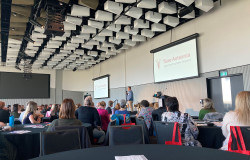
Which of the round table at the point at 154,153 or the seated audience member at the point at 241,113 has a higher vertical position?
the seated audience member at the point at 241,113

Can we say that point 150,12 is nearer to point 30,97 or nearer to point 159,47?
point 159,47

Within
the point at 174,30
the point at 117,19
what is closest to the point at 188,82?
the point at 174,30

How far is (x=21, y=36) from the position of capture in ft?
28.3

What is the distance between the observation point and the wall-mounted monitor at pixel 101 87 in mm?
13992

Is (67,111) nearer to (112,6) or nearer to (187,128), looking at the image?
(187,128)

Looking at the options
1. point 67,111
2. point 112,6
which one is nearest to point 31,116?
point 67,111

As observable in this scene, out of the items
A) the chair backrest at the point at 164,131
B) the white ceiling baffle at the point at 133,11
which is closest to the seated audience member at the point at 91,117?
the chair backrest at the point at 164,131

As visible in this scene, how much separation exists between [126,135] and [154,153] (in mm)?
708

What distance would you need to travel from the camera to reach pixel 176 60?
8.16m

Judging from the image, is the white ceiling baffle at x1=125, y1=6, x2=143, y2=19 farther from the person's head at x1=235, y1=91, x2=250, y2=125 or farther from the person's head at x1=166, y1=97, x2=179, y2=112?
the person's head at x1=235, y1=91, x2=250, y2=125

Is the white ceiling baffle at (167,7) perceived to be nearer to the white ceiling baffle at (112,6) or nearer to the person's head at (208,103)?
the white ceiling baffle at (112,6)

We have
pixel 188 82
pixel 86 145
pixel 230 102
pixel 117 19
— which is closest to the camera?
pixel 86 145

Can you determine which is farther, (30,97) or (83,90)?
(83,90)

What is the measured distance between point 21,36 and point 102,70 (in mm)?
6931
